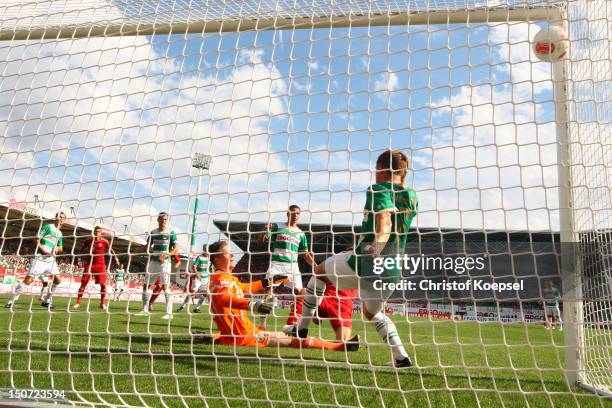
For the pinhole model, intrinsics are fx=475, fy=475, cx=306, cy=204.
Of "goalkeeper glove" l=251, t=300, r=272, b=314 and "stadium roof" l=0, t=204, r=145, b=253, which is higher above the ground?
"stadium roof" l=0, t=204, r=145, b=253

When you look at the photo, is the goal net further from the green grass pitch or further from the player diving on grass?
the player diving on grass

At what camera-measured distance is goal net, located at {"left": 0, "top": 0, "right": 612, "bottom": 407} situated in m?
3.08

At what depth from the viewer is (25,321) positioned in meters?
6.45

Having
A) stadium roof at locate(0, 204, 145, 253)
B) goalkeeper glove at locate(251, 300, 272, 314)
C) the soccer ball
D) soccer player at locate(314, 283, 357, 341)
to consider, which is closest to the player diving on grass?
soccer player at locate(314, 283, 357, 341)

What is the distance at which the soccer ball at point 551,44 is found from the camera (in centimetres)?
332

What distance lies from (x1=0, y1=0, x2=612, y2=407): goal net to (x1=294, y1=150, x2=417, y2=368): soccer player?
26 millimetres

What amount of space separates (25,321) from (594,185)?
6.82 m

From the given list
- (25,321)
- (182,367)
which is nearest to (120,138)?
(182,367)

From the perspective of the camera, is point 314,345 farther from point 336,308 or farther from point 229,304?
point 229,304

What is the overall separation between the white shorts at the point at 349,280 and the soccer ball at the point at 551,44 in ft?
6.43

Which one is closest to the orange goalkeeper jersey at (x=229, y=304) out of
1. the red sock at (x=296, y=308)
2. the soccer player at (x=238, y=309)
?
the soccer player at (x=238, y=309)

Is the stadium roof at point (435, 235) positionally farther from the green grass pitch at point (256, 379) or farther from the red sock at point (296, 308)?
the red sock at point (296, 308)

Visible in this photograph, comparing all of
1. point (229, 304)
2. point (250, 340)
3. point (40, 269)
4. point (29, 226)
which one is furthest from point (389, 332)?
point (40, 269)

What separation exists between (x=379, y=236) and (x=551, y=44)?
1.82m
